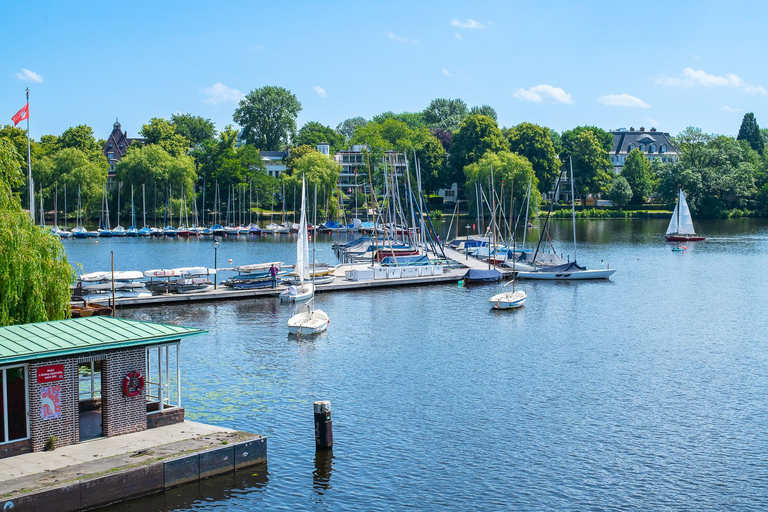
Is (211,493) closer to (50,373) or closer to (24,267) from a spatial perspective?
(50,373)

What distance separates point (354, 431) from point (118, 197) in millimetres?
136197

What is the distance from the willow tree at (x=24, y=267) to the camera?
3225 cm

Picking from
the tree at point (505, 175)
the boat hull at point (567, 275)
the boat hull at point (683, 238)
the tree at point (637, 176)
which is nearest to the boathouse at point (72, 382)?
the boat hull at point (567, 275)

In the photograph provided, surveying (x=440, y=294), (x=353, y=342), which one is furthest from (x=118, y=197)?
(x=353, y=342)

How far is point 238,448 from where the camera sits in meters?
28.2

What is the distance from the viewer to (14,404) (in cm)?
2730

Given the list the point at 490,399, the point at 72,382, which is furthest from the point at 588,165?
the point at 72,382

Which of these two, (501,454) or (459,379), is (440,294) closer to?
(459,379)

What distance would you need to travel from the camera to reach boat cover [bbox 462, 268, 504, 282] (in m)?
80.5

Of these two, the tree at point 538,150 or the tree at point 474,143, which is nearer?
the tree at point 474,143

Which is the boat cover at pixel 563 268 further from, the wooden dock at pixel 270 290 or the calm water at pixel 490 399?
the calm water at pixel 490 399

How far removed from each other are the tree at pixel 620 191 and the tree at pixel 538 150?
15.7 meters

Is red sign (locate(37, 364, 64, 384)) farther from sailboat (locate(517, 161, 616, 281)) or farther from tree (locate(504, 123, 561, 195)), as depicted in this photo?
tree (locate(504, 123, 561, 195))

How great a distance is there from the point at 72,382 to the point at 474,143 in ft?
526
